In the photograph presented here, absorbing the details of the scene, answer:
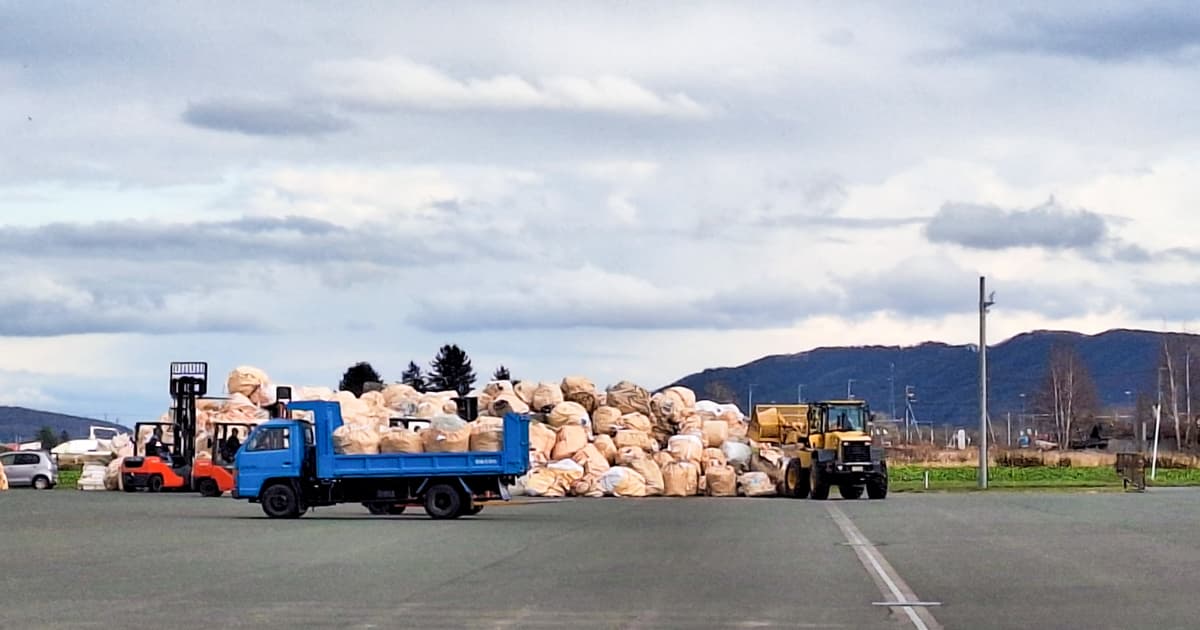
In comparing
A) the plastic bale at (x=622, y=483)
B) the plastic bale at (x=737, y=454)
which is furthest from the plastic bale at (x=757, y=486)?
the plastic bale at (x=622, y=483)

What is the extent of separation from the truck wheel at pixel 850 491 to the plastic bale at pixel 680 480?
19.5ft

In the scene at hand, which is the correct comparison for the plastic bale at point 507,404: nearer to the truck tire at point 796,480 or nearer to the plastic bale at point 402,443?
the truck tire at point 796,480

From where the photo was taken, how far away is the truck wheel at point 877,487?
50469mm

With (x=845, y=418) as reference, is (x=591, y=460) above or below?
below

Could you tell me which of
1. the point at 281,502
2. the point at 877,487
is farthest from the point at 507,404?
the point at 281,502

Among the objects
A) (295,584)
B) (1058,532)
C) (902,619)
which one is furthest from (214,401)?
(902,619)

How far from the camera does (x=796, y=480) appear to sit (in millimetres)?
53469

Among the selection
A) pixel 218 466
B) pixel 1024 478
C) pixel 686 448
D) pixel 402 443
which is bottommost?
pixel 1024 478

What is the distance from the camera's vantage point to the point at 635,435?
60031 millimetres

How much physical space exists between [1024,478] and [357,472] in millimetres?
43704

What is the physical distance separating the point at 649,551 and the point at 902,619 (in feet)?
32.6

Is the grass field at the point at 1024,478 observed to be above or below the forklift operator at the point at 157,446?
below

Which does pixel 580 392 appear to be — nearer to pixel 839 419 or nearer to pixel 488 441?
pixel 839 419

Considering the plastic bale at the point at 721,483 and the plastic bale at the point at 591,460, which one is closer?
the plastic bale at the point at 721,483
